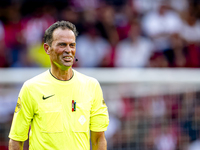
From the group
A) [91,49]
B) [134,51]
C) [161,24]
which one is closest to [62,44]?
[91,49]

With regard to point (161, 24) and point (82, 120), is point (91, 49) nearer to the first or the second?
point (161, 24)

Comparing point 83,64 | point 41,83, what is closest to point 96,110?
point 41,83

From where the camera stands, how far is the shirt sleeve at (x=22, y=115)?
3.23 metres

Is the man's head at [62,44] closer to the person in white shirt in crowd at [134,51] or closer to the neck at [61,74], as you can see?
the neck at [61,74]

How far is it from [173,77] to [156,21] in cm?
239

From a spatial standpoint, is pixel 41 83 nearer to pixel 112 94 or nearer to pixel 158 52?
pixel 112 94

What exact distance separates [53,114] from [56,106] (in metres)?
0.08

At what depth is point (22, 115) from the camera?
128 inches

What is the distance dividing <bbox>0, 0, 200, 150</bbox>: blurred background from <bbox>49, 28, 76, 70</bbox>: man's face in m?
3.13

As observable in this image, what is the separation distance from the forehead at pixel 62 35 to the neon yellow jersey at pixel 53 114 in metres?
0.36

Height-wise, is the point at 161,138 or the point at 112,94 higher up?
the point at 112,94

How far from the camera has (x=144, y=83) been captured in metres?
6.71

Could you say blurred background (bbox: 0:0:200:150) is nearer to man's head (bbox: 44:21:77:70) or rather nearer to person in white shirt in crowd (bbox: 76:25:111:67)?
person in white shirt in crowd (bbox: 76:25:111:67)

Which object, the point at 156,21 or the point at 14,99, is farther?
the point at 156,21
